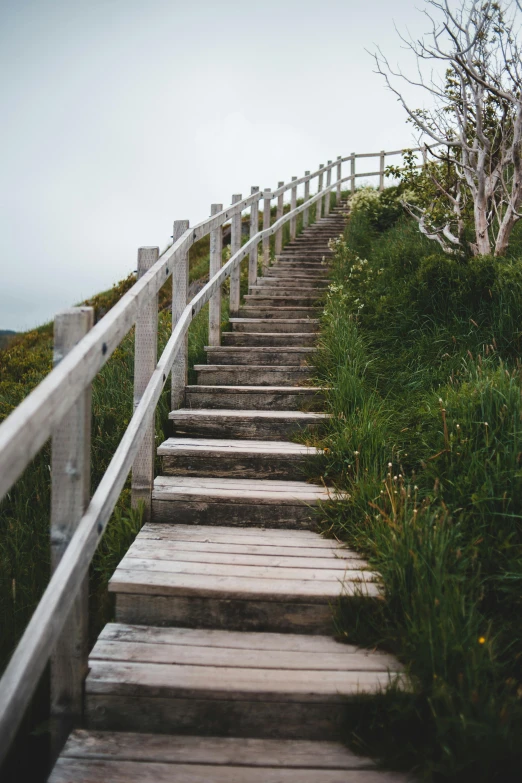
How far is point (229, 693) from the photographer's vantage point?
88.4 inches

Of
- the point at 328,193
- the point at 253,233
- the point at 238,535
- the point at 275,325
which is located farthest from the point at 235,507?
the point at 328,193

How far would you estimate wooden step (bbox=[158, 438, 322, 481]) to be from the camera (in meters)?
3.92

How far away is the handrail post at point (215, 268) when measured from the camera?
5.75m

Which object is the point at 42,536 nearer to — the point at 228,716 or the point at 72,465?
the point at 72,465

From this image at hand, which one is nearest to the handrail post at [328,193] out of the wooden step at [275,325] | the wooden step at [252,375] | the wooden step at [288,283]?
the wooden step at [288,283]

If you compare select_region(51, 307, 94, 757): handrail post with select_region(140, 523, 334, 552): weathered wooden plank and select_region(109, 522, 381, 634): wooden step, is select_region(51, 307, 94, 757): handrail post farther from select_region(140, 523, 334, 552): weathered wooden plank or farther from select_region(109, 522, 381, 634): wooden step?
select_region(140, 523, 334, 552): weathered wooden plank

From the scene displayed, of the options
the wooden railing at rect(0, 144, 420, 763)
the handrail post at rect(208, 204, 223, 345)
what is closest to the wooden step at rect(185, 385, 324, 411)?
the wooden railing at rect(0, 144, 420, 763)

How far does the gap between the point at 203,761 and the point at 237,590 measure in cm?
72

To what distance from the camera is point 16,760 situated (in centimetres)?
223

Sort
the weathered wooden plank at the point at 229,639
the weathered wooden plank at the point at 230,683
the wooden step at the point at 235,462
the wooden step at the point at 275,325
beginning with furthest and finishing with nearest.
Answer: the wooden step at the point at 275,325 < the wooden step at the point at 235,462 < the weathered wooden plank at the point at 229,639 < the weathered wooden plank at the point at 230,683

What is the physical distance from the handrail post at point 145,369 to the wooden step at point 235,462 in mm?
503

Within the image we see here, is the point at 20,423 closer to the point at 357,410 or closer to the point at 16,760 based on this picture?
the point at 16,760

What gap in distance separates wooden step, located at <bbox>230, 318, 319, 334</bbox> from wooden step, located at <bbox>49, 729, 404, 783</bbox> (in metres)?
4.92

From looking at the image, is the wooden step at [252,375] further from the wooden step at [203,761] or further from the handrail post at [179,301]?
the wooden step at [203,761]
